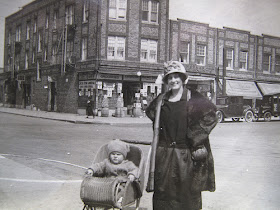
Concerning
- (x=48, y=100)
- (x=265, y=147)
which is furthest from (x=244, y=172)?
(x=48, y=100)

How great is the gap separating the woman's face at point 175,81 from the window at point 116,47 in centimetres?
1788

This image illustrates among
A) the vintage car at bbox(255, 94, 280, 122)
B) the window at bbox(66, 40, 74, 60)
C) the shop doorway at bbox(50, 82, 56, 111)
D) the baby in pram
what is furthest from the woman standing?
the shop doorway at bbox(50, 82, 56, 111)

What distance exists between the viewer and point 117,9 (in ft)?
64.7

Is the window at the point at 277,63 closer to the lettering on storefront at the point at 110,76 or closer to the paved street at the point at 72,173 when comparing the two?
the paved street at the point at 72,173

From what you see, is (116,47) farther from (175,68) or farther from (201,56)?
(175,68)

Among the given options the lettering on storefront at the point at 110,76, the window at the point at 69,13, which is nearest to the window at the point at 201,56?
the window at the point at 69,13

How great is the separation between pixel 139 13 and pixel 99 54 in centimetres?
403

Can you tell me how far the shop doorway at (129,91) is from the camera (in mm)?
20609

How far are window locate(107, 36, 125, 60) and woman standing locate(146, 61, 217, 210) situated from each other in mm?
18033

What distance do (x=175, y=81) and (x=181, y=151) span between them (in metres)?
0.69

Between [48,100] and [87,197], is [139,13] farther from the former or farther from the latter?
[87,197]

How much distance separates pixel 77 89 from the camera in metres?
21.8

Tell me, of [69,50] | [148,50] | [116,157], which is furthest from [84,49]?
[116,157]

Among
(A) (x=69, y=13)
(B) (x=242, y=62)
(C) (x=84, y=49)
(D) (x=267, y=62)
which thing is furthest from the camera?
(C) (x=84, y=49)
